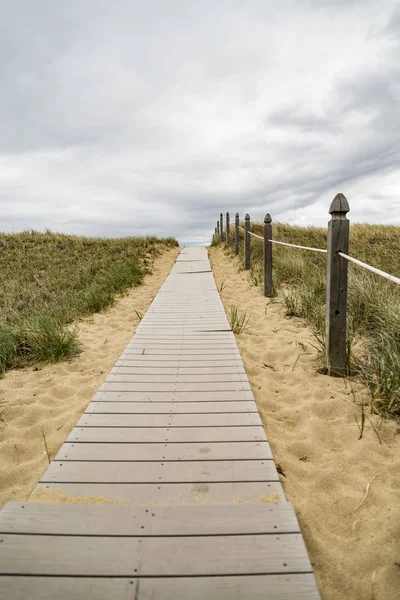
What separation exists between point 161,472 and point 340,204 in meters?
2.55

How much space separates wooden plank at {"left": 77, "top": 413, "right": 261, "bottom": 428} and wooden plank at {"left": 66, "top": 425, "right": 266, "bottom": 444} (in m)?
0.05

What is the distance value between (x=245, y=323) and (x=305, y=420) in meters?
2.41

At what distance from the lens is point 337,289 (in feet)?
10.4

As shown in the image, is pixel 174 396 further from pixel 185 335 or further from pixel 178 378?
pixel 185 335

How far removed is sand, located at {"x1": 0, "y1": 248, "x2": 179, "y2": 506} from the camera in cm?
222

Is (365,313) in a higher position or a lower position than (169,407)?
higher

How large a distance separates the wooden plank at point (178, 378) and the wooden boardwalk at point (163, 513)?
0.04 meters

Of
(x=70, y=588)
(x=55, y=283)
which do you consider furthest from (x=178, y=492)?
(x=55, y=283)

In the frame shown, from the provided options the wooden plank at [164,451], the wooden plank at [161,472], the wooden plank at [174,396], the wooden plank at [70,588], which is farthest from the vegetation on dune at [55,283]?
the wooden plank at [70,588]

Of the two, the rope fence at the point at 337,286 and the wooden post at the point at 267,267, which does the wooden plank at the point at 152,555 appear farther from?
the wooden post at the point at 267,267

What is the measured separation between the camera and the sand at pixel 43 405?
2217 millimetres

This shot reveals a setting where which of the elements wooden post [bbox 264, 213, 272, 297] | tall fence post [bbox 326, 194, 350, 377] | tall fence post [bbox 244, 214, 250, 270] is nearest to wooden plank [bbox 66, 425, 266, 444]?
tall fence post [bbox 326, 194, 350, 377]

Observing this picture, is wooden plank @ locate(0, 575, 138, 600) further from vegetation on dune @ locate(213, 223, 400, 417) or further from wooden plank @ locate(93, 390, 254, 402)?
vegetation on dune @ locate(213, 223, 400, 417)

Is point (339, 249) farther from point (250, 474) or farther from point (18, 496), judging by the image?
point (18, 496)
